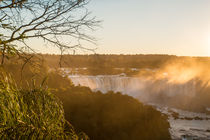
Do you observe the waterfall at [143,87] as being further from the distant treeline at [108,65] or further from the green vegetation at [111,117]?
the green vegetation at [111,117]

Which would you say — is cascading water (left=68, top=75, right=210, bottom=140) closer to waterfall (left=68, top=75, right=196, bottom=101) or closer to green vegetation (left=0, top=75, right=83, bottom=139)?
waterfall (left=68, top=75, right=196, bottom=101)

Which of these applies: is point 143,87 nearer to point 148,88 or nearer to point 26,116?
point 148,88

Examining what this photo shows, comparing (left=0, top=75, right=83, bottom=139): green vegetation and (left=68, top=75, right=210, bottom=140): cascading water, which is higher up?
(left=0, top=75, right=83, bottom=139): green vegetation

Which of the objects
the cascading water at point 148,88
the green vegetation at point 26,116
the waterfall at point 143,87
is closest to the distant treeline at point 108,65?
the cascading water at point 148,88

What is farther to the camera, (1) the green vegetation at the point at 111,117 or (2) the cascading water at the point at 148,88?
(2) the cascading water at the point at 148,88

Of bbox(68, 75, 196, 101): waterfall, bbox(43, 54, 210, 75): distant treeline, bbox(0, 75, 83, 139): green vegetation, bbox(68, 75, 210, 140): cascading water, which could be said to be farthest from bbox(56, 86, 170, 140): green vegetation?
bbox(68, 75, 196, 101): waterfall

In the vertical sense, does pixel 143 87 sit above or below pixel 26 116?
below

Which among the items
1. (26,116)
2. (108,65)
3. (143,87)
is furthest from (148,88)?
(26,116)

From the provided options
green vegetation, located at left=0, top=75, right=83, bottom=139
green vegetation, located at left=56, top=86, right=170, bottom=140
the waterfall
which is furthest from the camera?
the waterfall

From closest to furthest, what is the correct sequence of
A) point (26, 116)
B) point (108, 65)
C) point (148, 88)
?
point (26, 116)
point (148, 88)
point (108, 65)

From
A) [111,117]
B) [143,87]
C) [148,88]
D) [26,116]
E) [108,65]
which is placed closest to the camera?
[26,116]

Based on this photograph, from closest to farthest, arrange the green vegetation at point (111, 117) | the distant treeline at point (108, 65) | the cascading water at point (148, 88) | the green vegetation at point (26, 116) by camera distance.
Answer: the green vegetation at point (26, 116) → the green vegetation at point (111, 117) → the cascading water at point (148, 88) → the distant treeline at point (108, 65)

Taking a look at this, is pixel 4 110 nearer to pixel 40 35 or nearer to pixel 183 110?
pixel 40 35

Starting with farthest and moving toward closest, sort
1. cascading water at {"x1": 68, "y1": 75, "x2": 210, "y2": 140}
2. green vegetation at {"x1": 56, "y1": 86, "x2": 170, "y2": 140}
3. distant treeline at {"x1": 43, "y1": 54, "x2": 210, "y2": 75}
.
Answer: distant treeline at {"x1": 43, "y1": 54, "x2": 210, "y2": 75} < cascading water at {"x1": 68, "y1": 75, "x2": 210, "y2": 140} < green vegetation at {"x1": 56, "y1": 86, "x2": 170, "y2": 140}
